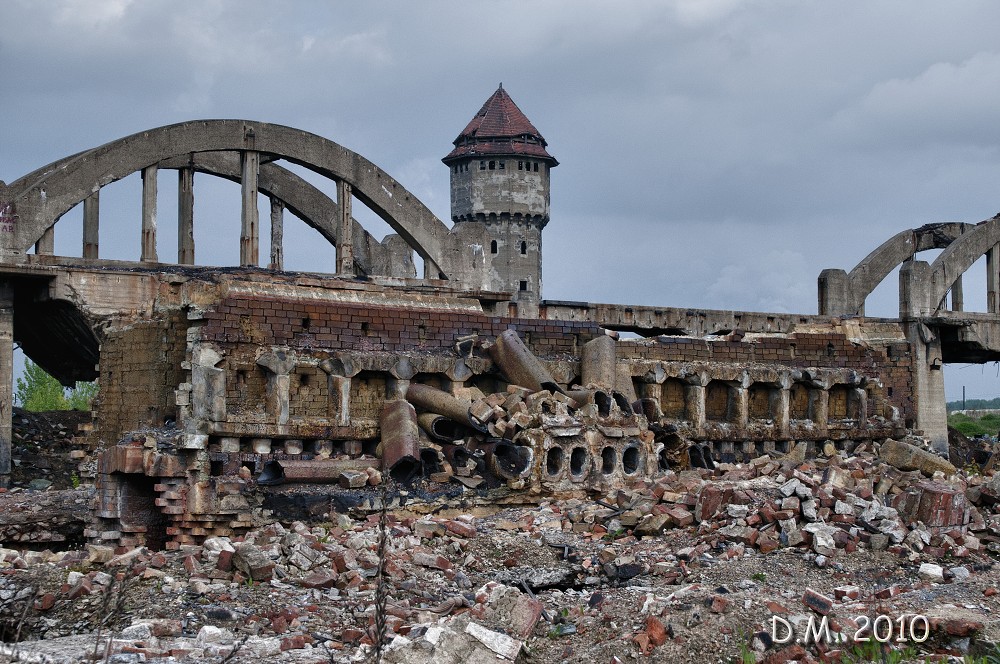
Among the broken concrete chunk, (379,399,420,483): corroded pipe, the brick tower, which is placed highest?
the brick tower

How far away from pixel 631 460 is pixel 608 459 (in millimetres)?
406

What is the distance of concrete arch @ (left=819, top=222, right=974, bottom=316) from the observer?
2984 cm

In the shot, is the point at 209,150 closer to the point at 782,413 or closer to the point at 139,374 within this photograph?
the point at 139,374

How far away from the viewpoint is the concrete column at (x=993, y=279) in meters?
31.0

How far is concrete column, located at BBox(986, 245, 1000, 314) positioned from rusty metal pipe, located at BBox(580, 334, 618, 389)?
54.5 feet

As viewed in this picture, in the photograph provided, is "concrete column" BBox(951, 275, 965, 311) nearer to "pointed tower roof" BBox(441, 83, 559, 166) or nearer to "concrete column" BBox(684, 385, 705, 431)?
"concrete column" BBox(684, 385, 705, 431)

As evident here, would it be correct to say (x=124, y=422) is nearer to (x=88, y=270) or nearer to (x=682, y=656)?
(x=88, y=270)

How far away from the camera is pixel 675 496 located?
14289 millimetres

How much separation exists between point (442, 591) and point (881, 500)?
505 centimetres

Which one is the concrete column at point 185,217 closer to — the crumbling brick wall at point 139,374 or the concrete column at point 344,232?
the concrete column at point 344,232

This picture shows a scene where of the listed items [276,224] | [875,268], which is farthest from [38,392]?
[875,268]

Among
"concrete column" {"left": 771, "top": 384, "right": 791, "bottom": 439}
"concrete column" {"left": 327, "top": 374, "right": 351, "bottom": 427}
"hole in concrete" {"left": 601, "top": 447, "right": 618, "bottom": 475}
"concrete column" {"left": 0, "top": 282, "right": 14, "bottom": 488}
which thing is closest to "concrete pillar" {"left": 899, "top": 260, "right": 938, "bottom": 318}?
"concrete column" {"left": 771, "top": 384, "right": 791, "bottom": 439}

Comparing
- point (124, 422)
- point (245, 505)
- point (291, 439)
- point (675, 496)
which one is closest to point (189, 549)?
point (245, 505)

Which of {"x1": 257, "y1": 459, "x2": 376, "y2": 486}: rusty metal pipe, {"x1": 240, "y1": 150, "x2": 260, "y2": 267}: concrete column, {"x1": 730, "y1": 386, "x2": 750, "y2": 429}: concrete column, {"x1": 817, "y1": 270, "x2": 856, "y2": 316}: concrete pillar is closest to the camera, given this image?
{"x1": 257, "y1": 459, "x2": 376, "y2": 486}: rusty metal pipe
